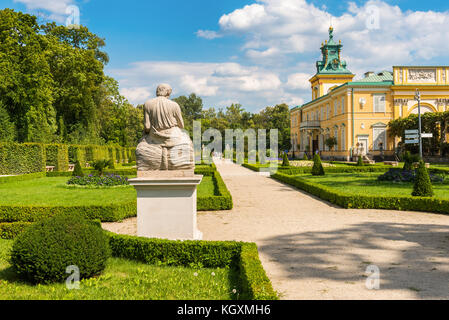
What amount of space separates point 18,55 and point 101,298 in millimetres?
27793

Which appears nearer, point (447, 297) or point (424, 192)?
point (447, 297)

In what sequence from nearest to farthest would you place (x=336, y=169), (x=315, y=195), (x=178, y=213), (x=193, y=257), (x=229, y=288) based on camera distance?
(x=229, y=288), (x=193, y=257), (x=178, y=213), (x=315, y=195), (x=336, y=169)

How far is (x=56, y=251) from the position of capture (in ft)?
14.0

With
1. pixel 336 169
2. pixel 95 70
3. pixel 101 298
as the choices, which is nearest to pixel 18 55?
pixel 95 70

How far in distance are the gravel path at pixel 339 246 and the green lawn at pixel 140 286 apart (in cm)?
72

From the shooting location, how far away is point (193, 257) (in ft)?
17.0

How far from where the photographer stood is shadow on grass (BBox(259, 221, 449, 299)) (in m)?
4.47

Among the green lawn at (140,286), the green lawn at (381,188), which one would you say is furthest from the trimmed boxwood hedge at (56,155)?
the green lawn at (140,286)

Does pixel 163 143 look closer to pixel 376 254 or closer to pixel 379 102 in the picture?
pixel 376 254

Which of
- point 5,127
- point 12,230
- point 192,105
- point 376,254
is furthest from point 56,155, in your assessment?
point 192,105

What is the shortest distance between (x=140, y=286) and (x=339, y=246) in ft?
11.4

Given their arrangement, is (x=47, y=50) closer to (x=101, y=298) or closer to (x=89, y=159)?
(x=89, y=159)

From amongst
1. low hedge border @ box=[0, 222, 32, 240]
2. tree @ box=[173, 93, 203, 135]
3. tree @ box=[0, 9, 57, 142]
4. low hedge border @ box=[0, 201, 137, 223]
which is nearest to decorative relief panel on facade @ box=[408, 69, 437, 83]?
tree @ box=[0, 9, 57, 142]

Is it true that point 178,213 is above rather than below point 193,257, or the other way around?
above
